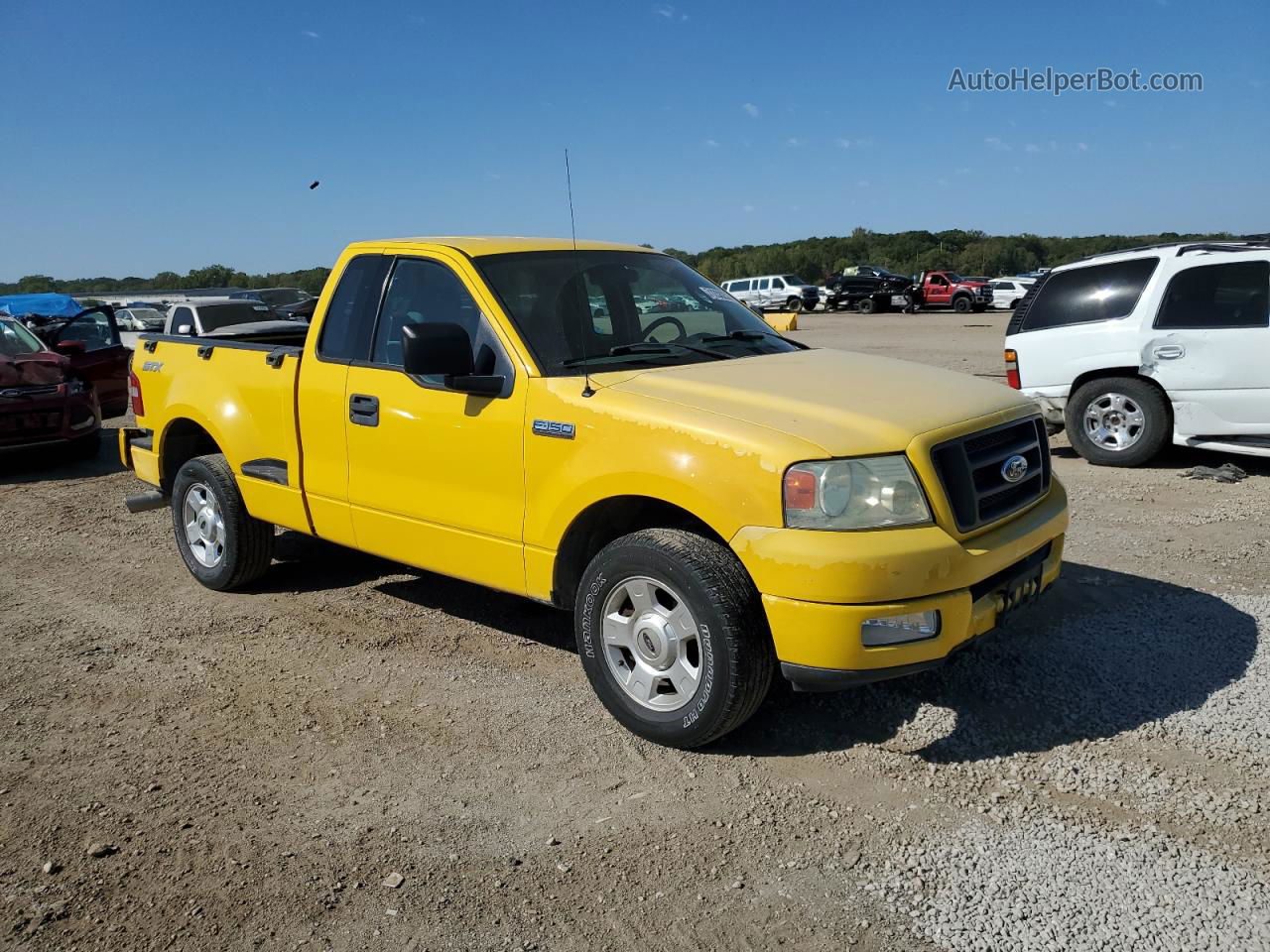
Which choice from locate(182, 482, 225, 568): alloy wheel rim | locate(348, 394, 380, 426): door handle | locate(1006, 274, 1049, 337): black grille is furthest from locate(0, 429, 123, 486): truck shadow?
locate(1006, 274, 1049, 337): black grille

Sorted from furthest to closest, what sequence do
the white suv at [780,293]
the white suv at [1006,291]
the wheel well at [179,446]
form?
the white suv at [780,293]
the white suv at [1006,291]
the wheel well at [179,446]

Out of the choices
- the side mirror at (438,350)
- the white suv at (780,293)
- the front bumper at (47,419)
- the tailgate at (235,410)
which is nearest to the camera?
the side mirror at (438,350)

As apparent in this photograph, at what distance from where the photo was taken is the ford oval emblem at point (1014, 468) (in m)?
3.92

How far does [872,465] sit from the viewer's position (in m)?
3.47

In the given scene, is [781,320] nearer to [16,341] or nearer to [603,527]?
[603,527]

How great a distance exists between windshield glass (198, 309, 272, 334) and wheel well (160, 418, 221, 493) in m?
9.72

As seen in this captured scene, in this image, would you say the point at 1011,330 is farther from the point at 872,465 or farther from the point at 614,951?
the point at 614,951

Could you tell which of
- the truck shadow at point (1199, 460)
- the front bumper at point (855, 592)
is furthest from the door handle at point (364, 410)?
the truck shadow at point (1199, 460)

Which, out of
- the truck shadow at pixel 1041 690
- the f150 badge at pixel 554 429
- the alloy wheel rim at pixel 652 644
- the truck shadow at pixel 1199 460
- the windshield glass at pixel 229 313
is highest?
the windshield glass at pixel 229 313

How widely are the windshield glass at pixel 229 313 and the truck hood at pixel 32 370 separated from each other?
17.0 feet

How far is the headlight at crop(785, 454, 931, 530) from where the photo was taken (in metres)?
3.42

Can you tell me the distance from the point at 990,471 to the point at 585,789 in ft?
6.34

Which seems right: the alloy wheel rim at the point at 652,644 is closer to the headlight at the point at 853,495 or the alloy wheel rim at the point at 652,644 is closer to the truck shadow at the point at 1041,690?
the truck shadow at the point at 1041,690

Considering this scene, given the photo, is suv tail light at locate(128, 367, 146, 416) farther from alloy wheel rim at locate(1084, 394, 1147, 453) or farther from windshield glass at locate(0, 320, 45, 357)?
alloy wheel rim at locate(1084, 394, 1147, 453)
